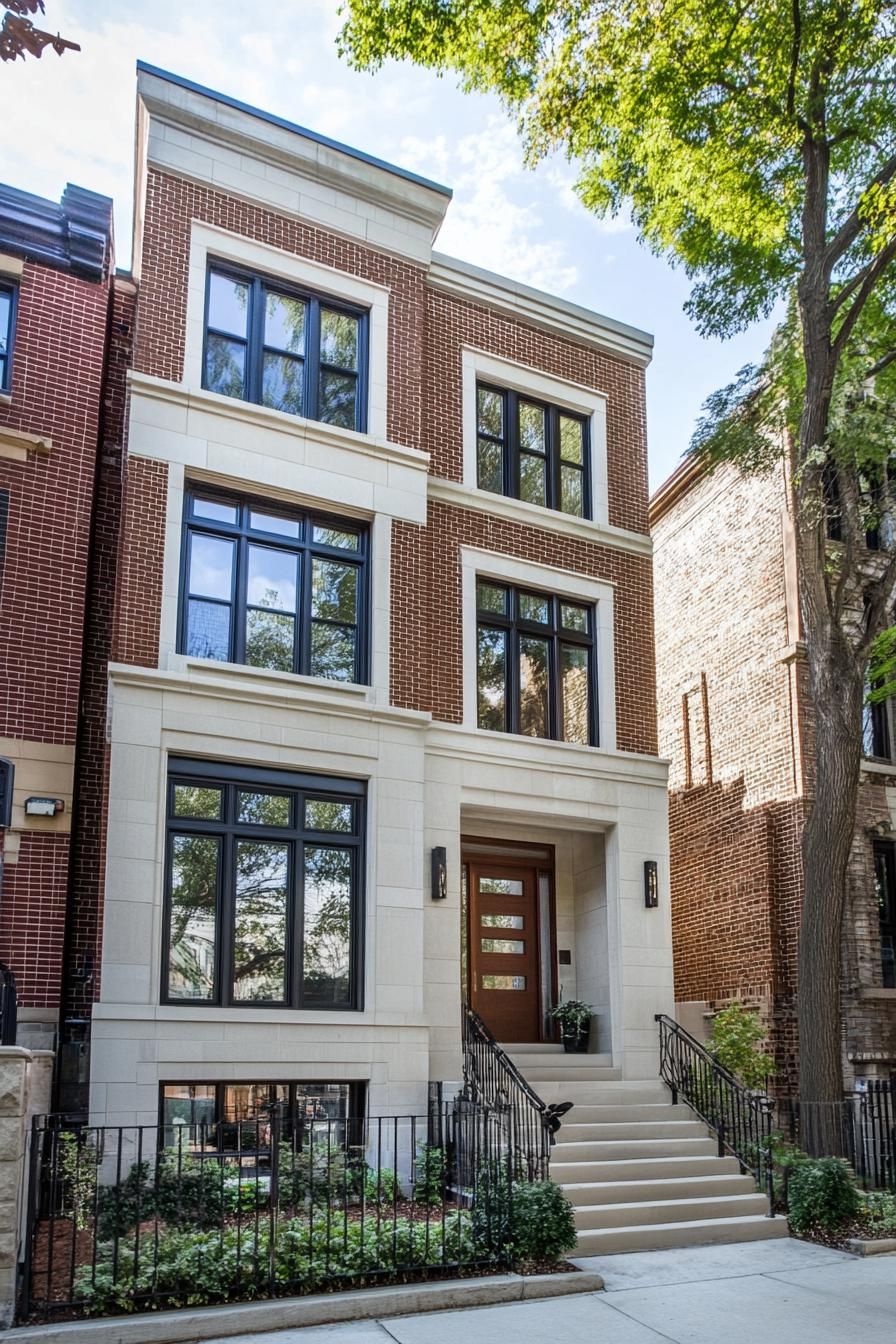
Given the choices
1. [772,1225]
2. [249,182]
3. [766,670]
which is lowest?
[772,1225]

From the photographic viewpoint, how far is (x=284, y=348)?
49.5ft

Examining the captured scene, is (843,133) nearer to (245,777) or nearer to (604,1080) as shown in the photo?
(245,777)

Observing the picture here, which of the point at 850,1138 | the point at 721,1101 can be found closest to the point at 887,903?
the point at 850,1138

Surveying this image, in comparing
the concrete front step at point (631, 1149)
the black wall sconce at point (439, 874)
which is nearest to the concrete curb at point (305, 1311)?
the concrete front step at point (631, 1149)

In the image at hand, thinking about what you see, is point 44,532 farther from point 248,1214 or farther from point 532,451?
point 248,1214

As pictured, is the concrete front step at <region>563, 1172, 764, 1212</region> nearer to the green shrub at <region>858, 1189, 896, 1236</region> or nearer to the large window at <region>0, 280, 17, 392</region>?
the green shrub at <region>858, 1189, 896, 1236</region>

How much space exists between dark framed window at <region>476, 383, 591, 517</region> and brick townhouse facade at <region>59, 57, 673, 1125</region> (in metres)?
0.05

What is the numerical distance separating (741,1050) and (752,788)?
15.1 ft

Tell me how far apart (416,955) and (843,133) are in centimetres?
1101

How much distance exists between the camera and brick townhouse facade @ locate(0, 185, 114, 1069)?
495 inches

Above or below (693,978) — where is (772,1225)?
below

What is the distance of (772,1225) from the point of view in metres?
11.9

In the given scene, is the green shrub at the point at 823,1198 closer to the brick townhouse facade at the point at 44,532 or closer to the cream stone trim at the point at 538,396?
the brick townhouse facade at the point at 44,532

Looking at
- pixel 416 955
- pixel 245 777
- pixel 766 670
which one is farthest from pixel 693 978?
pixel 245 777
